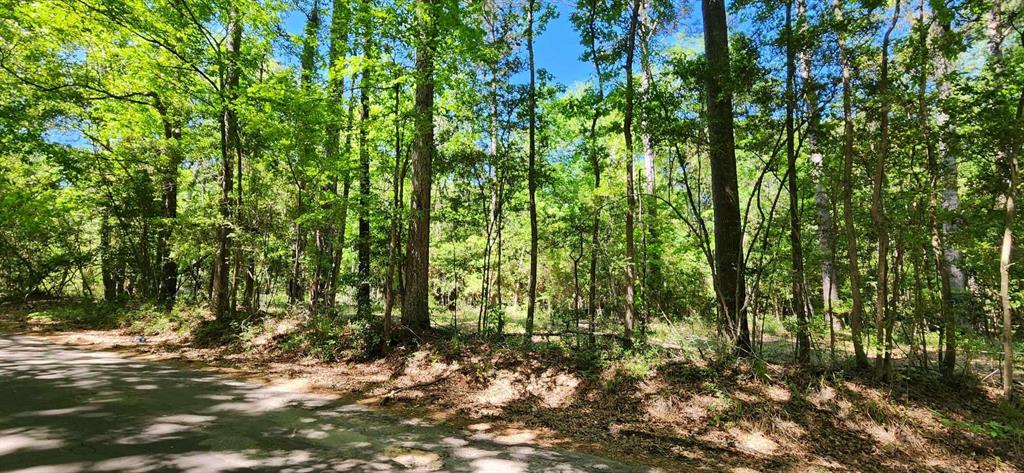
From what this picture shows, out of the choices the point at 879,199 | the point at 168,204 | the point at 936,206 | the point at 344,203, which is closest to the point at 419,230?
the point at 344,203

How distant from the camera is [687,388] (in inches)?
221

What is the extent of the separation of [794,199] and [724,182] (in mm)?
1010

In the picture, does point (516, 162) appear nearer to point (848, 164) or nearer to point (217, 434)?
point (848, 164)

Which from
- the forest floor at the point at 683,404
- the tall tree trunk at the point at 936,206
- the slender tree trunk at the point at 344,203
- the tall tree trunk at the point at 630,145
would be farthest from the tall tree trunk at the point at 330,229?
the tall tree trunk at the point at 936,206

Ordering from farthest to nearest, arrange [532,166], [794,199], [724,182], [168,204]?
[168,204]
[532,166]
[724,182]
[794,199]

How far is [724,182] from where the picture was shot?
695 cm

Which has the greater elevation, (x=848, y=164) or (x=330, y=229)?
(x=848, y=164)

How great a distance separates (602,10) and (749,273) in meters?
6.06

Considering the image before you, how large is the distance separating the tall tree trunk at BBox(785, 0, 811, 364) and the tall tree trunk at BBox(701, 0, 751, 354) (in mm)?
710

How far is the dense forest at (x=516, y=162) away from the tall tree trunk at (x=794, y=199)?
0.04 m

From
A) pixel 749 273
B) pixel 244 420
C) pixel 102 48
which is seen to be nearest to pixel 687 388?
pixel 749 273

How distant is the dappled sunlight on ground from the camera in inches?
136

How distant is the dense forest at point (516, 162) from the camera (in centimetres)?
553

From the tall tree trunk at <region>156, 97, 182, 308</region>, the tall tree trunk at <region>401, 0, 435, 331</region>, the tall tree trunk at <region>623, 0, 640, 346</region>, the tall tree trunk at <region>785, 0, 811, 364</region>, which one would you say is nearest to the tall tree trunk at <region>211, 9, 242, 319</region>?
the tall tree trunk at <region>156, 97, 182, 308</region>
